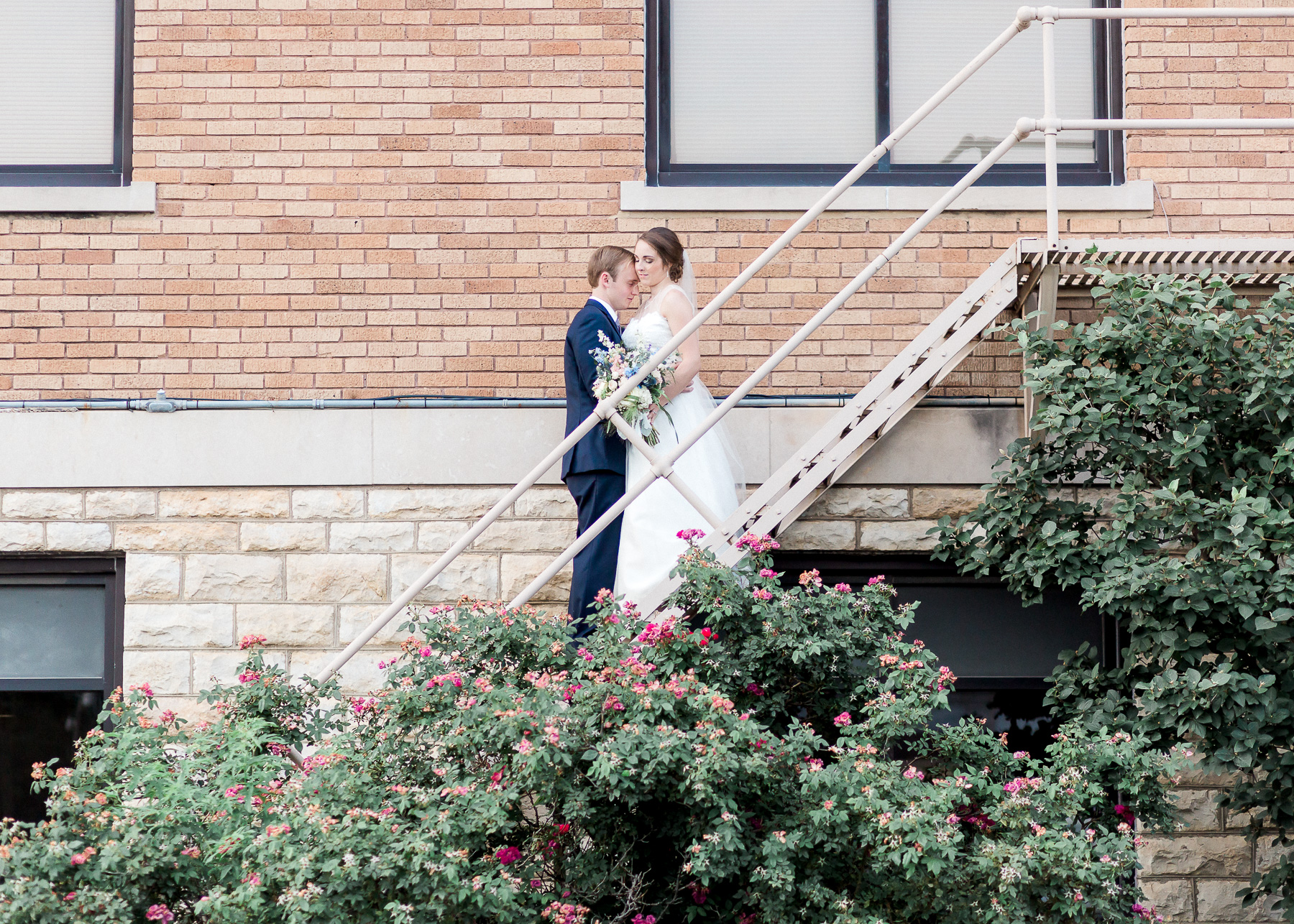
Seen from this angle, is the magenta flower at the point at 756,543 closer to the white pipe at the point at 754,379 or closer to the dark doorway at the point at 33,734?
the white pipe at the point at 754,379

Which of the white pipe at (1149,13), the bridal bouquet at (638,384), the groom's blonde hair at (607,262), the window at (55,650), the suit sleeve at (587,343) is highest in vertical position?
the white pipe at (1149,13)

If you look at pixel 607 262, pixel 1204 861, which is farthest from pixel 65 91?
pixel 1204 861

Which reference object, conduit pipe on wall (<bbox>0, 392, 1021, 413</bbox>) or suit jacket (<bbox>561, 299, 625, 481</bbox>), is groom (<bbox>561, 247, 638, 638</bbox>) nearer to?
suit jacket (<bbox>561, 299, 625, 481</bbox>)

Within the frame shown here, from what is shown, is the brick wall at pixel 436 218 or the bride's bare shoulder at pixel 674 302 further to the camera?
the brick wall at pixel 436 218

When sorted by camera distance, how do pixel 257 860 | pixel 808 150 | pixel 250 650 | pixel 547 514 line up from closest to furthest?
pixel 257 860 → pixel 250 650 → pixel 547 514 → pixel 808 150

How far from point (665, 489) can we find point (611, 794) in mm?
1803

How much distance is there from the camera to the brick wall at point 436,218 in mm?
6180

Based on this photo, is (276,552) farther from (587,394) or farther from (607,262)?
(607,262)

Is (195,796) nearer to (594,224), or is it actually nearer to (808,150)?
(594,224)

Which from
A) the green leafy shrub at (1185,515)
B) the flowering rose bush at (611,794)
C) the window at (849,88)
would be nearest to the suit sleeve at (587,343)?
the window at (849,88)

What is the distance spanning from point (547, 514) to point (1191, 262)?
121 inches

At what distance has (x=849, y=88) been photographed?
6.50m

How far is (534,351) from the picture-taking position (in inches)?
244

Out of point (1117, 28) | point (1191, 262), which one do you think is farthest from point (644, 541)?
point (1117, 28)
